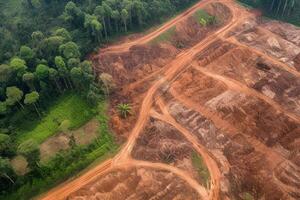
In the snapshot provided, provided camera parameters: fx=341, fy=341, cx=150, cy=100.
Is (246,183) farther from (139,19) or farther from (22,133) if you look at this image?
(139,19)

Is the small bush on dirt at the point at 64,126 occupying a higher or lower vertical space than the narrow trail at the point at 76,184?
higher

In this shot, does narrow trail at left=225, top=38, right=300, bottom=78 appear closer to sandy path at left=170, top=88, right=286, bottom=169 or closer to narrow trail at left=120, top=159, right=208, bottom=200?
sandy path at left=170, top=88, right=286, bottom=169

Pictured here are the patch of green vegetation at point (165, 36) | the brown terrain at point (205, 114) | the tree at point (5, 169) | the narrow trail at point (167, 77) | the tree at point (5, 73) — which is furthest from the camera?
the patch of green vegetation at point (165, 36)

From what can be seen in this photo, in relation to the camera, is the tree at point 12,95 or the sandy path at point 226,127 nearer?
the sandy path at point 226,127

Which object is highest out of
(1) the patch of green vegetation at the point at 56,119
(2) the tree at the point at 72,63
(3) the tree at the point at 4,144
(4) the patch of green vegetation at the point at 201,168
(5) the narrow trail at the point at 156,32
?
(2) the tree at the point at 72,63

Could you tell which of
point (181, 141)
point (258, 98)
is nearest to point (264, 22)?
point (258, 98)

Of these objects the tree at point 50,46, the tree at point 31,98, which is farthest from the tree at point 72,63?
the tree at point 31,98

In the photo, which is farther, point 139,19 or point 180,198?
point 139,19

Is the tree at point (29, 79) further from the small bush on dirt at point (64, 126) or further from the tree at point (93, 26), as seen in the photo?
the tree at point (93, 26)
